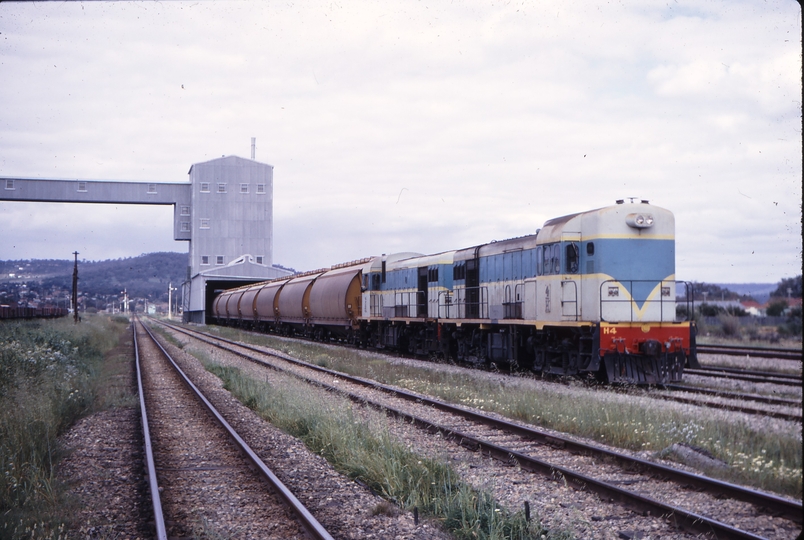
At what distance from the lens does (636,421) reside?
10.7 m

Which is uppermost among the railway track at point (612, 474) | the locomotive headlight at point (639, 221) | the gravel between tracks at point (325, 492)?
the locomotive headlight at point (639, 221)

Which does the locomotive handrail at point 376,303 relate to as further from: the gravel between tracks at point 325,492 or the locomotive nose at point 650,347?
the gravel between tracks at point 325,492

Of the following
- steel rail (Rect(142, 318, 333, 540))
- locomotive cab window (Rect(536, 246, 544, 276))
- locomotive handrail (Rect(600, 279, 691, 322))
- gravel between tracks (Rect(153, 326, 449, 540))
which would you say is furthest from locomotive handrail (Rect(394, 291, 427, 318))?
steel rail (Rect(142, 318, 333, 540))

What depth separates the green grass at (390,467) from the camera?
654 cm

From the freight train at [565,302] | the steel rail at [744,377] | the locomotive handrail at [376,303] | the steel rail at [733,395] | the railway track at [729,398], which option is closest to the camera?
the railway track at [729,398]

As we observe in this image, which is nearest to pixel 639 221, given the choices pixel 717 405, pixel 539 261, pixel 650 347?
pixel 650 347

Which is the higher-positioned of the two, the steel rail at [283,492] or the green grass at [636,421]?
the green grass at [636,421]

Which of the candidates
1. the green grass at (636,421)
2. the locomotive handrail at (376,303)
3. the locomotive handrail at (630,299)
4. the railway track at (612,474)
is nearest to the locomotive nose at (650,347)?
the locomotive handrail at (630,299)

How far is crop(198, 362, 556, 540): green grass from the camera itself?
21.5 feet

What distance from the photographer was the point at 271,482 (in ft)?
27.4

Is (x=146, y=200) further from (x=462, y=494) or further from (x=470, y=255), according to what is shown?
(x=462, y=494)

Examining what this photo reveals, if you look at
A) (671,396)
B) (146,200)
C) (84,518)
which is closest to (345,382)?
(671,396)

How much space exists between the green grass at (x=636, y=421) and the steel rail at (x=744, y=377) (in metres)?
4.12

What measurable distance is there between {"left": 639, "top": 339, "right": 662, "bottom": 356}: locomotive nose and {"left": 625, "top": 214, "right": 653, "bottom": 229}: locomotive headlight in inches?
107
